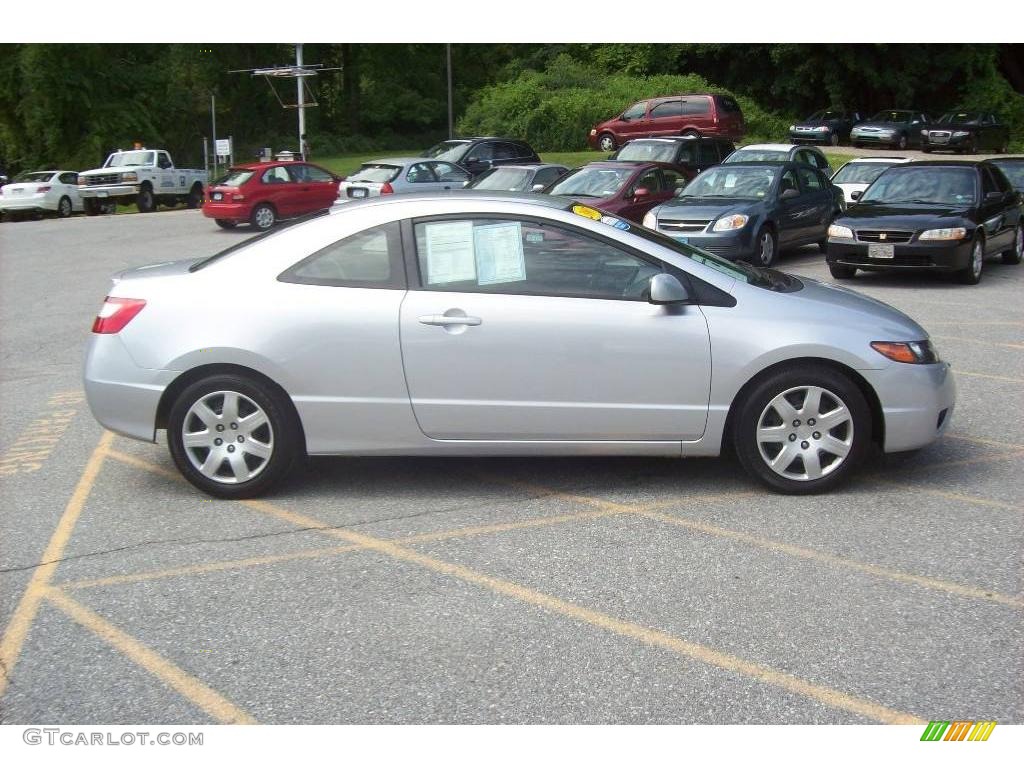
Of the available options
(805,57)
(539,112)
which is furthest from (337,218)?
(805,57)

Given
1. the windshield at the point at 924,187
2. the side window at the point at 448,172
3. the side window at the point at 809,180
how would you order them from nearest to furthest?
the windshield at the point at 924,187, the side window at the point at 809,180, the side window at the point at 448,172

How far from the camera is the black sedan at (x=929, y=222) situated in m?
13.7

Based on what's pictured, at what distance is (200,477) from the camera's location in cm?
578

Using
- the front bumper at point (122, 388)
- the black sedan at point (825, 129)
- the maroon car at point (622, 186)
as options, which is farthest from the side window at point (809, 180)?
the black sedan at point (825, 129)

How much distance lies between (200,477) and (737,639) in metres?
2.98

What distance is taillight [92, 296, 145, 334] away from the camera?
19.1 feet

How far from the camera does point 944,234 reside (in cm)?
1374

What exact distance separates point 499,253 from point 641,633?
2.36 metres

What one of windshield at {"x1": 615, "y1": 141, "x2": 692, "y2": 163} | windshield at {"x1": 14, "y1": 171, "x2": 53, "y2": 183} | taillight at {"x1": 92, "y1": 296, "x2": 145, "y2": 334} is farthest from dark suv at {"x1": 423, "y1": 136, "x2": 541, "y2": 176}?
taillight at {"x1": 92, "y1": 296, "x2": 145, "y2": 334}

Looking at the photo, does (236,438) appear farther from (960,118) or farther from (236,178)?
(960,118)

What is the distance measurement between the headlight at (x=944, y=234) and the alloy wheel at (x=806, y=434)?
8831mm

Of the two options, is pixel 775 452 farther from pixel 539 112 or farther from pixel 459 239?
pixel 539 112

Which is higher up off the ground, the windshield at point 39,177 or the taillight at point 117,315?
the windshield at point 39,177
